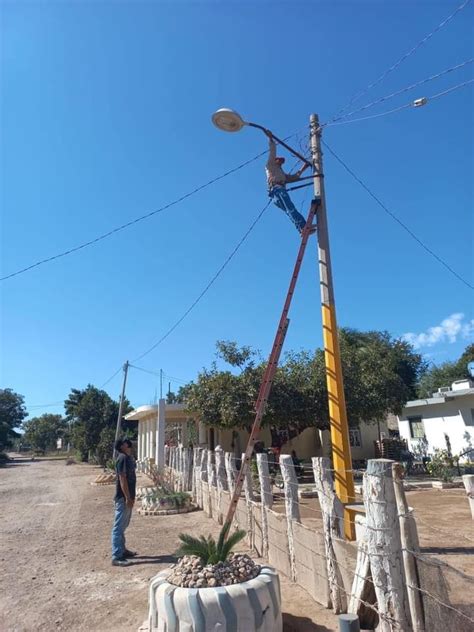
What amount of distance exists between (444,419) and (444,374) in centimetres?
2499

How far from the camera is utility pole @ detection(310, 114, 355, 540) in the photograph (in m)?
6.65

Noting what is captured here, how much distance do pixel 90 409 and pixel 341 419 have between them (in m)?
39.8

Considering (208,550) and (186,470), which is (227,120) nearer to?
(208,550)

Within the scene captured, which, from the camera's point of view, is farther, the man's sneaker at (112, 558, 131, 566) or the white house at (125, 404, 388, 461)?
the white house at (125, 404, 388, 461)

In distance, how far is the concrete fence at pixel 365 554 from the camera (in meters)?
3.07

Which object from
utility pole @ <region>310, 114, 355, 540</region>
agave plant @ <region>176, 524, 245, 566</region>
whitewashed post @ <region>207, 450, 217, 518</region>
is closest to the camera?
agave plant @ <region>176, 524, 245, 566</region>

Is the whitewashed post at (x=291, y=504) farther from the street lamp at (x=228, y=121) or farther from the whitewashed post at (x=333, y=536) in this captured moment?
the street lamp at (x=228, y=121)

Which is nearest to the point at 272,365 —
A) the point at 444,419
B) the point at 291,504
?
the point at 291,504

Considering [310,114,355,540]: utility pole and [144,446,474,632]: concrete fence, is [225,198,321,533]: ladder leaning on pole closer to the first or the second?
[144,446,474,632]: concrete fence

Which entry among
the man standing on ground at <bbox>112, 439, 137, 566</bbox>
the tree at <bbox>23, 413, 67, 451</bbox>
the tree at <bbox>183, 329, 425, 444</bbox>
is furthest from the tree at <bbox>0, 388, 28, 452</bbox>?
the man standing on ground at <bbox>112, 439, 137, 566</bbox>

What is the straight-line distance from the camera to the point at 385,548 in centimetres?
331

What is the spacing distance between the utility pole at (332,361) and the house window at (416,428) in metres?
16.5

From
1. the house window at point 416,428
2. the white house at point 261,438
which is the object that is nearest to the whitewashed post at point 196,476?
the white house at point 261,438

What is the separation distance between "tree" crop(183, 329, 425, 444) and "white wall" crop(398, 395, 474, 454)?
2327 mm
